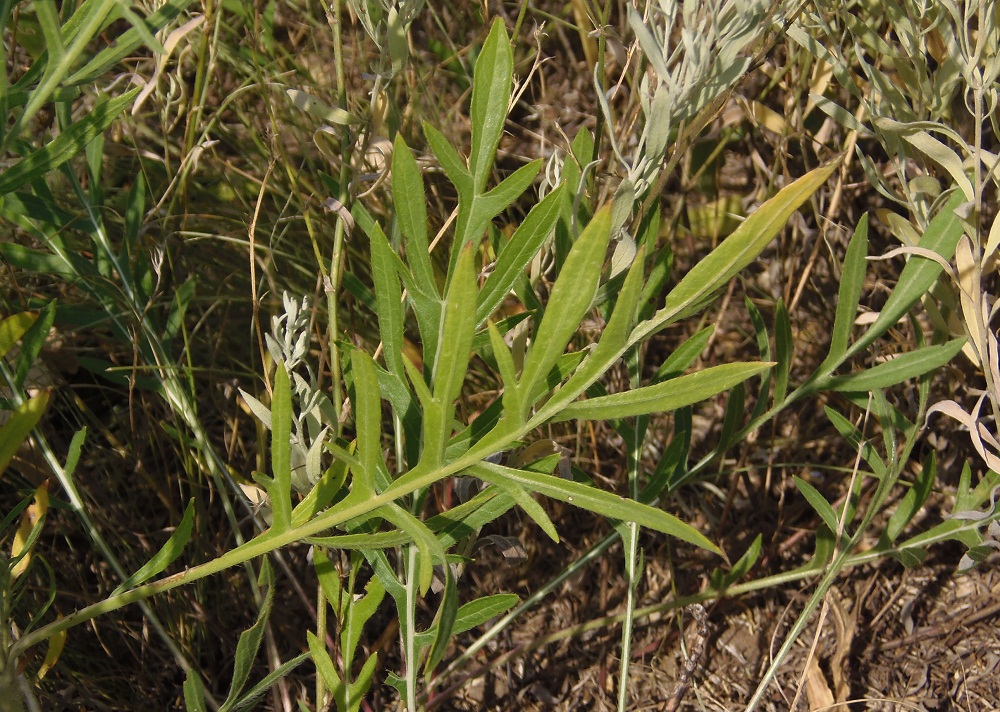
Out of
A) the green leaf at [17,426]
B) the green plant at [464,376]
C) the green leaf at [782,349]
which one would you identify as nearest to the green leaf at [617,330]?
the green plant at [464,376]

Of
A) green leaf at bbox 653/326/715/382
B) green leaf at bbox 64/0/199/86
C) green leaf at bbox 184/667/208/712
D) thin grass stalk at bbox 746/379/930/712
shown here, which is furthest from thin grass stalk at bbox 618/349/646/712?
green leaf at bbox 64/0/199/86

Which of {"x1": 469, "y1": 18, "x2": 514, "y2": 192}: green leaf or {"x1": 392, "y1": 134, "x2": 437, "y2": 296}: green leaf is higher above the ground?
{"x1": 469, "y1": 18, "x2": 514, "y2": 192}: green leaf

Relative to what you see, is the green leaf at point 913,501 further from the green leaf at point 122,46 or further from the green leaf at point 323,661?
the green leaf at point 122,46

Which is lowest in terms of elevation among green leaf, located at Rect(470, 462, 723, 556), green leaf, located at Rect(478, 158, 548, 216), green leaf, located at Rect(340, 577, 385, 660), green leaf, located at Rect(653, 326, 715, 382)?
green leaf, located at Rect(340, 577, 385, 660)

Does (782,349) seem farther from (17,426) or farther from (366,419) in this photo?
(17,426)

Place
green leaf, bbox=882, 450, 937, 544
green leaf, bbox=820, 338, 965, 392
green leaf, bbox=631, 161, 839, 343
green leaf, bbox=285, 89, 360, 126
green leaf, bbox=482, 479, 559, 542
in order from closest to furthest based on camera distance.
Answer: green leaf, bbox=631, 161, 839, 343
green leaf, bbox=482, 479, 559, 542
green leaf, bbox=285, 89, 360, 126
green leaf, bbox=820, 338, 965, 392
green leaf, bbox=882, 450, 937, 544

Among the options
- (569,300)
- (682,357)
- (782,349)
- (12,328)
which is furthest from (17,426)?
(782,349)

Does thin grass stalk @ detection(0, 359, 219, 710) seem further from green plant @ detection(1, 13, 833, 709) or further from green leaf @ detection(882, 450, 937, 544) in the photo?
green leaf @ detection(882, 450, 937, 544)

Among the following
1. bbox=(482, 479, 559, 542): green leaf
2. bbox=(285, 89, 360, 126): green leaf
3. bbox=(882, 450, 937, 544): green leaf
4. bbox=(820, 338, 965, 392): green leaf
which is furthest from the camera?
bbox=(882, 450, 937, 544): green leaf
